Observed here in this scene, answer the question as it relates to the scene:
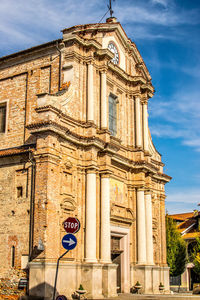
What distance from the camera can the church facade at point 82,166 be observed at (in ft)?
66.8

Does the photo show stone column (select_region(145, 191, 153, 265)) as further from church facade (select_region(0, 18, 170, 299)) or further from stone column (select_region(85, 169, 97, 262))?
stone column (select_region(85, 169, 97, 262))

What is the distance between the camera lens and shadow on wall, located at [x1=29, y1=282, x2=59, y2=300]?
60.4 feet

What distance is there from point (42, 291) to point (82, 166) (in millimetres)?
7278

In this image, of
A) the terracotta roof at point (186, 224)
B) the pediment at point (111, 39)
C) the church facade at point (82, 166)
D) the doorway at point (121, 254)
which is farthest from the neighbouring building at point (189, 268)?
the pediment at point (111, 39)

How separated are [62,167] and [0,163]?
3.62 meters

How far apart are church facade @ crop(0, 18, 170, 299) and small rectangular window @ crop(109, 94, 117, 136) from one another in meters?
0.07

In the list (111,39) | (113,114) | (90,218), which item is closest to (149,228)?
(90,218)

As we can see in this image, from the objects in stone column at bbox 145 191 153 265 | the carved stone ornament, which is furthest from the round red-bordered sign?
stone column at bbox 145 191 153 265

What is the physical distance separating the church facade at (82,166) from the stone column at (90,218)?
5cm

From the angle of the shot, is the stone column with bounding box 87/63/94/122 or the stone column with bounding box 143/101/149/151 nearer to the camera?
the stone column with bounding box 87/63/94/122

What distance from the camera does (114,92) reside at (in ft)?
92.4

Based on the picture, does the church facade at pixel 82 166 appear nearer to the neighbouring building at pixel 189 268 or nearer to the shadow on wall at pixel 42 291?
the shadow on wall at pixel 42 291

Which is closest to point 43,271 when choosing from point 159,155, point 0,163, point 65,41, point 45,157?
point 45,157

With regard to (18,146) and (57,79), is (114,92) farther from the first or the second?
(18,146)
